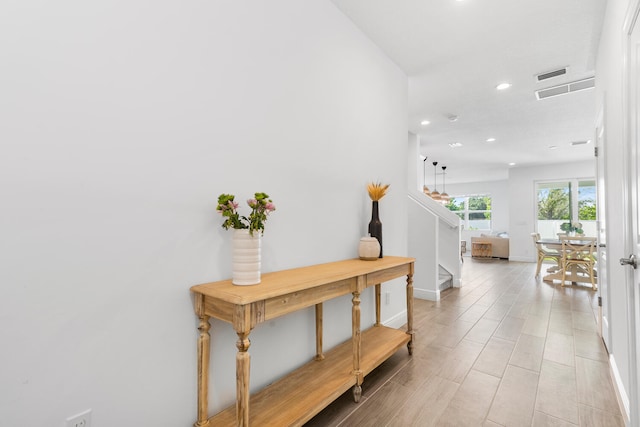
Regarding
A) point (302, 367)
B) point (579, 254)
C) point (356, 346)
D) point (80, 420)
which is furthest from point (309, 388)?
point (579, 254)

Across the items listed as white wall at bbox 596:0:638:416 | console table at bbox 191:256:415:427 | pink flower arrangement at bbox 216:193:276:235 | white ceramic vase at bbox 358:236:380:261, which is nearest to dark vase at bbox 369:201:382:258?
white ceramic vase at bbox 358:236:380:261

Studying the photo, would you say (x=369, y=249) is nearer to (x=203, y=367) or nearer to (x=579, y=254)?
(x=203, y=367)

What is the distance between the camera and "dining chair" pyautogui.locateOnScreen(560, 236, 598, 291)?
5203 mm

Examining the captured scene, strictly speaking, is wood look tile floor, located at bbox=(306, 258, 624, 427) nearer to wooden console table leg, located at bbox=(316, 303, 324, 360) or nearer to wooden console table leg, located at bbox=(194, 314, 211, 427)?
wooden console table leg, located at bbox=(316, 303, 324, 360)

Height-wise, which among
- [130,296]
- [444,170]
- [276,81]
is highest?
[444,170]

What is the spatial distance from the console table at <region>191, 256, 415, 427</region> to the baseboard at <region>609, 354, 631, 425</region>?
1319mm

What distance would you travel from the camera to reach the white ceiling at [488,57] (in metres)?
2.42

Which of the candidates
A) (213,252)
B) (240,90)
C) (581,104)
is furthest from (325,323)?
(581,104)

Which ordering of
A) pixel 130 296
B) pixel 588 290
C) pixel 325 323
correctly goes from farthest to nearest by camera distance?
pixel 588 290 → pixel 325 323 → pixel 130 296

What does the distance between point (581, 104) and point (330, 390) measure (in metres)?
4.97

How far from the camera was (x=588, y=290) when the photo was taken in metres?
5.00

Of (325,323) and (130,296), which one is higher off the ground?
(130,296)

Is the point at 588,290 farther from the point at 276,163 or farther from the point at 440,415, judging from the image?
the point at 276,163

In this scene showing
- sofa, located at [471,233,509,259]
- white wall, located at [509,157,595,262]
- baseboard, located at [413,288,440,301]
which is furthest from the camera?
sofa, located at [471,233,509,259]
